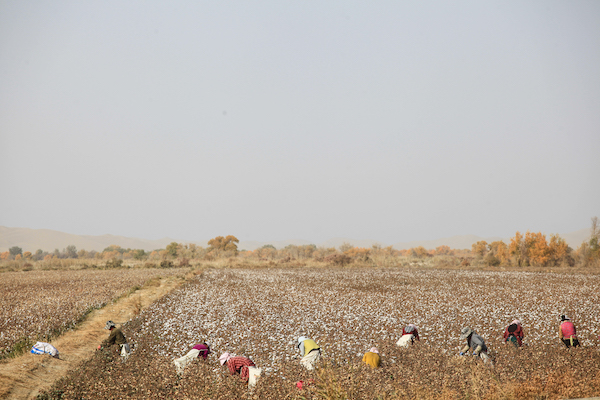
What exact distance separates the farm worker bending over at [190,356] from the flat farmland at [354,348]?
0.21 m

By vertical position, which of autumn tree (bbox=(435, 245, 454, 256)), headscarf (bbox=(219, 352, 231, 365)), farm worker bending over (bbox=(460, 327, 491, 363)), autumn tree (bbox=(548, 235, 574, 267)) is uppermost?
autumn tree (bbox=(548, 235, 574, 267))

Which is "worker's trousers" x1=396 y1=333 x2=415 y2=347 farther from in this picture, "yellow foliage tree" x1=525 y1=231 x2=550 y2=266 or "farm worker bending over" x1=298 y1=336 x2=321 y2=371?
"yellow foliage tree" x1=525 y1=231 x2=550 y2=266

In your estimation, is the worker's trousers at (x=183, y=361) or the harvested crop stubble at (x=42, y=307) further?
the harvested crop stubble at (x=42, y=307)

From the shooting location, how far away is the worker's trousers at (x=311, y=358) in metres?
8.88

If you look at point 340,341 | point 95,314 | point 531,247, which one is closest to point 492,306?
point 340,341

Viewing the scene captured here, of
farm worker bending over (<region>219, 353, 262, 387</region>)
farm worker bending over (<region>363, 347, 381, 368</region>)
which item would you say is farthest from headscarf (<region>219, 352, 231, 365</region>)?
farm worker bending over (<region>363, 347, 381, 368</region>)

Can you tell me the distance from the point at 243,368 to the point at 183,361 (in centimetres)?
195

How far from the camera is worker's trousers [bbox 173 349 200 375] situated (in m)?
8.93

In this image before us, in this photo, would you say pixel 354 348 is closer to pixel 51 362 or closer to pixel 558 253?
pixel 51 362

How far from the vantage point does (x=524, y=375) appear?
7.87m

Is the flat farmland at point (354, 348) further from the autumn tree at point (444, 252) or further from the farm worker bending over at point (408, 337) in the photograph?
the autumn tree at point (444, 252)

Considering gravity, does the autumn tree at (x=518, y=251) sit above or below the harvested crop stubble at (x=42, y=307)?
above

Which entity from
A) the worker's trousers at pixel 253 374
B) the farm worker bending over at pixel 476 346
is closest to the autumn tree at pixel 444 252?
the farm worker bending over at pixel 476 346

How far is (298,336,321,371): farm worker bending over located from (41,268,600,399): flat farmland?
313 mm
